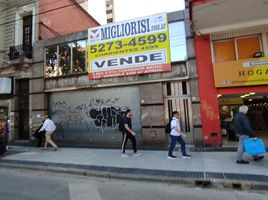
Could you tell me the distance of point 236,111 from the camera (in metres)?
12.1

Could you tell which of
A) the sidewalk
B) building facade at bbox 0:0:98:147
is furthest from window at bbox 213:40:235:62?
building facade at bbox 0:0:98:147

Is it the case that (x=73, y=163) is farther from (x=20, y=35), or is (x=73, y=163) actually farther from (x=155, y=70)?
(x=20, y=35)

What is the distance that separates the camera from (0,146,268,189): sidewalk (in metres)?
6.05

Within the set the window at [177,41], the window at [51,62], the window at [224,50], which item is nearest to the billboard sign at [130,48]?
the window at [177,41]

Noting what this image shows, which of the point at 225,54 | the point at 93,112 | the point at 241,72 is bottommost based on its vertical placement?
the point at 93,112

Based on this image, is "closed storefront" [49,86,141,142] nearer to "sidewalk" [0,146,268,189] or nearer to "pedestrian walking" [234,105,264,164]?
"sidewalk" [0,146,268,189]

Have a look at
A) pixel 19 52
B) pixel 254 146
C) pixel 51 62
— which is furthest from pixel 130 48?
pixel 19 52

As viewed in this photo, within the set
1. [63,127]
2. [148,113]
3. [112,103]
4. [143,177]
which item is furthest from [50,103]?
[143,177]

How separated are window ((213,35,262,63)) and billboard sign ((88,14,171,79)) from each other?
7.08 feet

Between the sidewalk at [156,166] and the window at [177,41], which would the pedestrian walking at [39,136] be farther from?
the window at [177,41]

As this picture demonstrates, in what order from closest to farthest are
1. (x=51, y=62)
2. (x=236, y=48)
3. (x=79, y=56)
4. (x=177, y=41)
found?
(x=236, y=48) → (x=177, y=41) → (x=79, y=56) → (x=51, y=62)

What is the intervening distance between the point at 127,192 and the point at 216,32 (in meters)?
7.68

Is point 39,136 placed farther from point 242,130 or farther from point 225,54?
point 225,54

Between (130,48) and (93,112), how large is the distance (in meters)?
3.73
